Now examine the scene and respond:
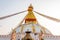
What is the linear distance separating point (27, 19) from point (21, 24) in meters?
0.50

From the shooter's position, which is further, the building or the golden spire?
the golden spire

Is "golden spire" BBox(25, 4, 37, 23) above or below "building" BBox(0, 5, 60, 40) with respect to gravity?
above

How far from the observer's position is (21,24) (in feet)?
27.3

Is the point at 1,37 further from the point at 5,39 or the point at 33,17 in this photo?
the point at 33,17

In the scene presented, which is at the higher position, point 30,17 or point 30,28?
point 30,17

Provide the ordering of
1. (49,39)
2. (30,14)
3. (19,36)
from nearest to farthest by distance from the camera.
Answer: (19,36)
(49,39)
(30,14)

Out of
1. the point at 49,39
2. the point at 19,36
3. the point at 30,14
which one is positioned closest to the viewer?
the point at 19,36

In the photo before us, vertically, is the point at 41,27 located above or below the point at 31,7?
below

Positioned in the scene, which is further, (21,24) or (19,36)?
(21,24)

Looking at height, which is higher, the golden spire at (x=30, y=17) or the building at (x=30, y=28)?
the golden spire at (x=30, y=17)

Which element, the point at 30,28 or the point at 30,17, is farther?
the point at 30,17

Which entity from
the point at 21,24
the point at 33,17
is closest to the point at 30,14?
the point at 33,17

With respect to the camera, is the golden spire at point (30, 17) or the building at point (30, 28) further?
the golden spire at point (30, 17)

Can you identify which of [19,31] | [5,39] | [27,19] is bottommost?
[5,39]
